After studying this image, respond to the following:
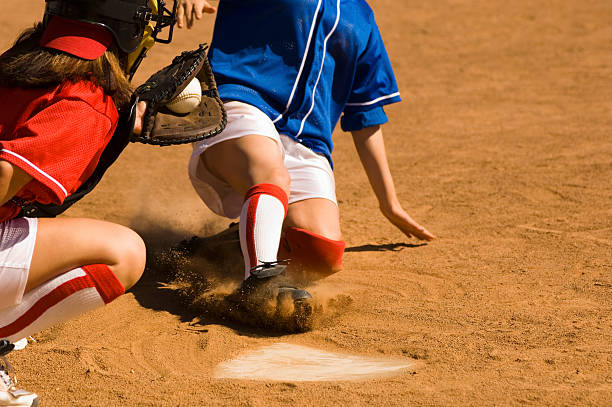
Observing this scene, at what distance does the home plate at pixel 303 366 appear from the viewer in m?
2.48

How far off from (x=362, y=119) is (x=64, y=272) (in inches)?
74.7

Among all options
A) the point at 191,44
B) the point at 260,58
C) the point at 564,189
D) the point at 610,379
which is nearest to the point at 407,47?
the point at 191,44

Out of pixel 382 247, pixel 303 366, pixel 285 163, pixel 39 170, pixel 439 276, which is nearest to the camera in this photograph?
pixel 39 170

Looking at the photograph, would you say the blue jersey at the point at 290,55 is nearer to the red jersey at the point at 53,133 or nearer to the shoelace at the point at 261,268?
the shoelace at the point at 261,268

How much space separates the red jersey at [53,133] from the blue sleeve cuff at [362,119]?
1.77 metres

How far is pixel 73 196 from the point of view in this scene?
7.45 ft

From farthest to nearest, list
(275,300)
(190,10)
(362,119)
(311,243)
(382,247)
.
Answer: (382,247), (362,119), (311,243), (190,10), (275,300)

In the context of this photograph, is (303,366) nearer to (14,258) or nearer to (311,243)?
(311,243)

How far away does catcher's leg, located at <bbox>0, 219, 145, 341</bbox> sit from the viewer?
2207 millimetres

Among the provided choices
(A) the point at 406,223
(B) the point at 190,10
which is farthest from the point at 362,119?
(B) the point at 190,10

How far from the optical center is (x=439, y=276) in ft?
11.3

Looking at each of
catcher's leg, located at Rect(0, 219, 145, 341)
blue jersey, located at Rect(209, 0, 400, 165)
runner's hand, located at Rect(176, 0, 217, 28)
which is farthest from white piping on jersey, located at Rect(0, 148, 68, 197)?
blue jersey, located at Rect(209, 0, 400, 165)

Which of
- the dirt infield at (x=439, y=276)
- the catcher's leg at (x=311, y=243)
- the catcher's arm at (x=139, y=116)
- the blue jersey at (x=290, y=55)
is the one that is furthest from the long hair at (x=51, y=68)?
the catcher's leg at (x=311, y=243)

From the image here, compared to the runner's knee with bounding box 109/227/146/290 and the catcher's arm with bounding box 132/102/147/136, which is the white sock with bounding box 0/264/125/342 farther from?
the catcher's arm with bounding box 132/102/147/136
